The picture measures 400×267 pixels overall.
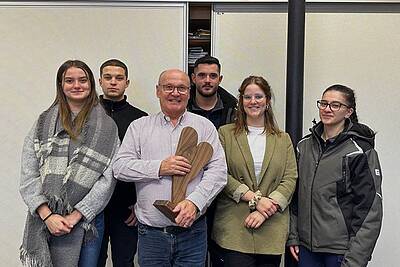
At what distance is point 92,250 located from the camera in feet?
6.29

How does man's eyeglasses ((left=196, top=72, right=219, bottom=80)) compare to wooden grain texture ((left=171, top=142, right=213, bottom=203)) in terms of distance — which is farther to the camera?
man's eyeglasses ((left=196, top=72, right=219, bottom=80))

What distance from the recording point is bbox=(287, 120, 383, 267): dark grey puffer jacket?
1.87 meters

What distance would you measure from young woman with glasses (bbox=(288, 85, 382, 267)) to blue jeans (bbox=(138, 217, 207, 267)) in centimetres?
53

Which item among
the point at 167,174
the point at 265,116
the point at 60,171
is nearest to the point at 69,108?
the point at 60,171

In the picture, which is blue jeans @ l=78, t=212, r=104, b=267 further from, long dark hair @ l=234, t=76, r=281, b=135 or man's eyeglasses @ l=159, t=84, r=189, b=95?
long dark hair @ l=234, t=76, r=281, b=135

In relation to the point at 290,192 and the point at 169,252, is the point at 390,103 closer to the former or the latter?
the point at 290,192

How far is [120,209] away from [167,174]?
1.82 ft

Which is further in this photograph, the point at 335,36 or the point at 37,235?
the point at 335,36

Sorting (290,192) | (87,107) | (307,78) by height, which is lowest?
(290,192)

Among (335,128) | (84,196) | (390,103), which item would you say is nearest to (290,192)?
(335,128)

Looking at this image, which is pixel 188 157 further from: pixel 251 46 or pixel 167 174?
pixel 251 46

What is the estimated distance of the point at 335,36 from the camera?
2.93m

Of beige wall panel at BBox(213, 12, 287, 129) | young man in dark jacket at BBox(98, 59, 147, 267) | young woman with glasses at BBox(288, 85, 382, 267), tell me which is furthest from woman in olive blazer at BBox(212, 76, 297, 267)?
beige wall panel at BBox(213, 12, 287, 129)

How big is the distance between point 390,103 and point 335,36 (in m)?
0.60
